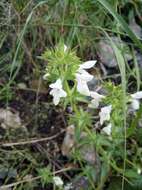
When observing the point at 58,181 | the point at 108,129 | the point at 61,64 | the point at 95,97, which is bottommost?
the point at 58,181

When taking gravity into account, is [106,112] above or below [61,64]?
below

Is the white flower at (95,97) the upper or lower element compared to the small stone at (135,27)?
lower

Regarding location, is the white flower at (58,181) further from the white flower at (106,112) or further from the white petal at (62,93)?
the white petal at (62,93)

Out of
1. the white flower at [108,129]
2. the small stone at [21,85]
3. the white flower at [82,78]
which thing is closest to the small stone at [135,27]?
the small stone at [21,85]

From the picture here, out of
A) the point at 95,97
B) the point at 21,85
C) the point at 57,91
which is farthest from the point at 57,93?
the point at 21,85

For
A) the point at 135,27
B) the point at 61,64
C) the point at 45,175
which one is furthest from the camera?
the point at 135,27

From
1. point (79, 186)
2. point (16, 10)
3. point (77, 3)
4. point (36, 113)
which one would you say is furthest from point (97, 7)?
point (79, 186)

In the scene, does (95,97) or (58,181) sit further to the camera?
(58,181)

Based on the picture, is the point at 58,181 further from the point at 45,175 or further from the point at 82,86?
the point at 82,86

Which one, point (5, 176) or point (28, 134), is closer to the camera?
point (5, 176)

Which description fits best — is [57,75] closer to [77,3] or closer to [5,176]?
[77,3]

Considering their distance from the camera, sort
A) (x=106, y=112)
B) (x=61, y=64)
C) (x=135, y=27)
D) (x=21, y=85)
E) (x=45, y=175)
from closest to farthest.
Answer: (x=61, y=64), (x=106, y=112), (x=45, y=175), (x=21, y=85), (x=135, y=27)
